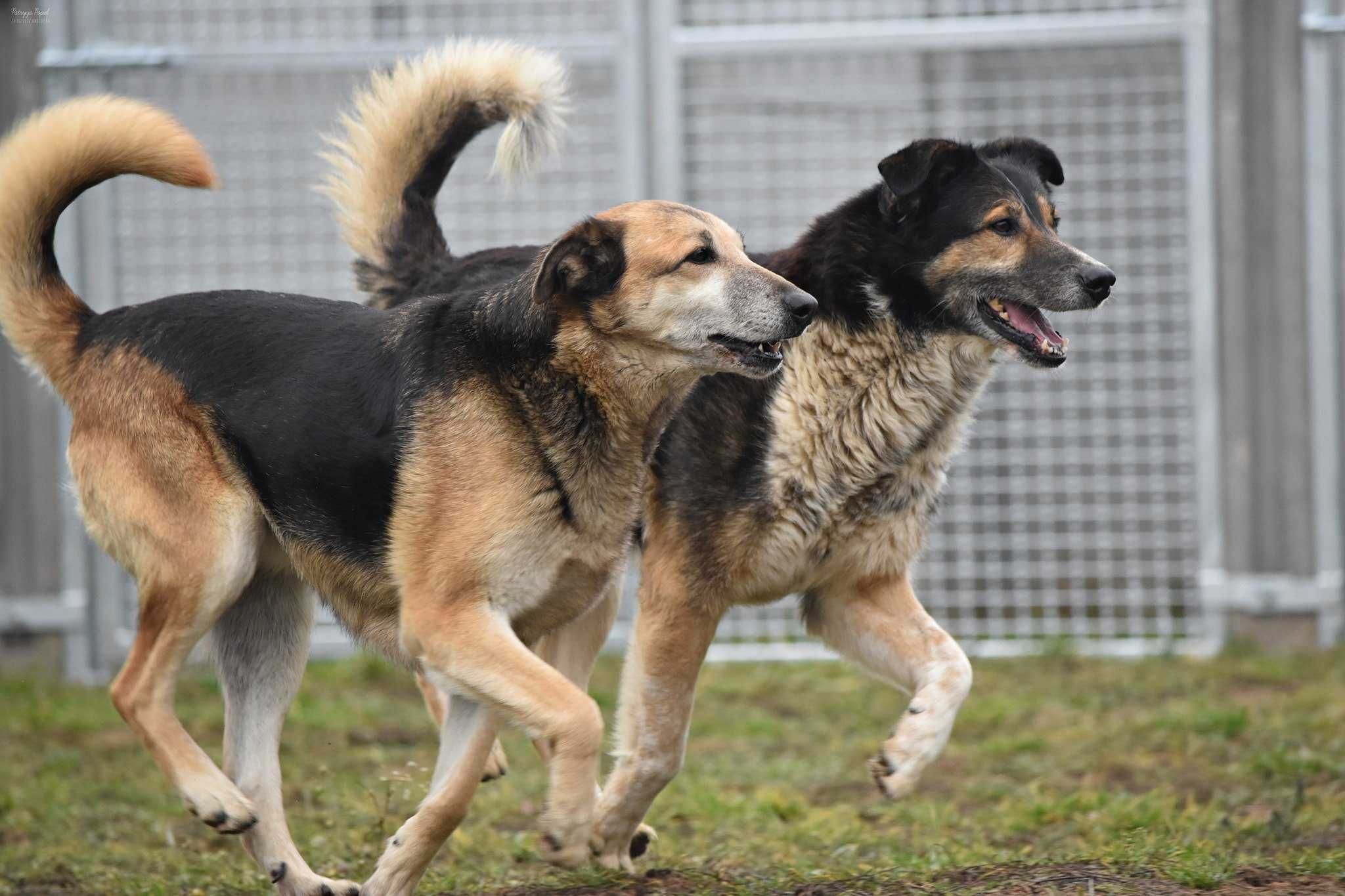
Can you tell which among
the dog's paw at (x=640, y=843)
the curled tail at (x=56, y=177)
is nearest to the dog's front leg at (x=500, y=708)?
the dog's paw at (x=640, y=843)

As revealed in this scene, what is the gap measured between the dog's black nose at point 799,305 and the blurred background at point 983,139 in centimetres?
426

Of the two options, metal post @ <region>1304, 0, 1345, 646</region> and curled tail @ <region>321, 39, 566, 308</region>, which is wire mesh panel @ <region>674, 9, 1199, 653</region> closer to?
metal post @ <region>1304, 0, 1345, 646</region>

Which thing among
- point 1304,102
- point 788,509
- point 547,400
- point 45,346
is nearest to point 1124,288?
point 1304,102

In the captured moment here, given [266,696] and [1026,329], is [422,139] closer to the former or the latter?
[266,696]

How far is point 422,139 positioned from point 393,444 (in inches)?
54.6

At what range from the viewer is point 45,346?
3922 millimetres

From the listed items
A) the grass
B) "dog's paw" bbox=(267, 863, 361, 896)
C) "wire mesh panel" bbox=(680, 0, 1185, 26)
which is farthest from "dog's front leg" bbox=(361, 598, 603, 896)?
"wire mesh panel" bbox=(680, 0, 1185, 26)

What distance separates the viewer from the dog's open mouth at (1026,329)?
4.07m

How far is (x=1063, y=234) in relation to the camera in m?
7.62

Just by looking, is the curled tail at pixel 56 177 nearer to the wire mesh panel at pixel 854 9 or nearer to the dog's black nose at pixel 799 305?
the dog's black nose at pixel 799 305

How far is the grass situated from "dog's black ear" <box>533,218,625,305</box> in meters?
1.39

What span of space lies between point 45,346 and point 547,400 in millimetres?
1348

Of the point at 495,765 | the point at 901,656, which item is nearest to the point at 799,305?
the point at 901,656

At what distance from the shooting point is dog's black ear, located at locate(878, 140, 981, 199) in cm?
404
